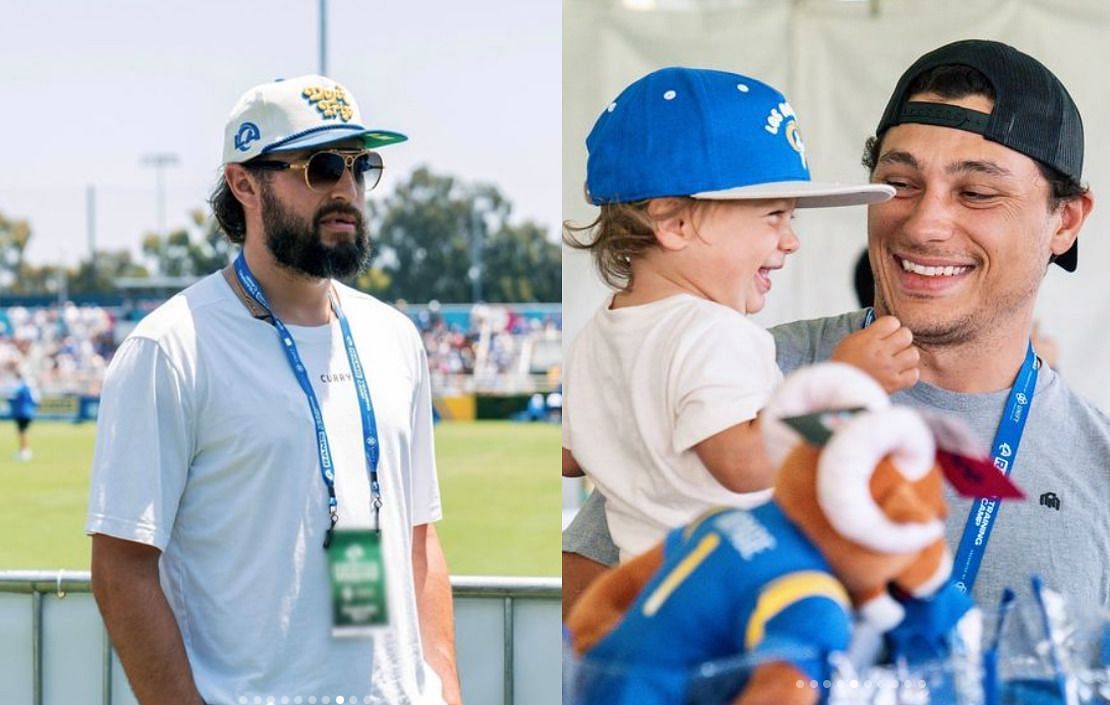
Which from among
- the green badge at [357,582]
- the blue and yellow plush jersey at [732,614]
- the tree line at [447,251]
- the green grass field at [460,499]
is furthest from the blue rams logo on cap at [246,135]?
the tree line at [447,251]

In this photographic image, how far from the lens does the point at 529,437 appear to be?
786 inches

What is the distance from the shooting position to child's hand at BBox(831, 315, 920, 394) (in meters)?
1.18

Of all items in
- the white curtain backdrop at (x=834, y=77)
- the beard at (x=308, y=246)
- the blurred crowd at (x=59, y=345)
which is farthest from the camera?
the blurred crowd at (x=59, y=345)

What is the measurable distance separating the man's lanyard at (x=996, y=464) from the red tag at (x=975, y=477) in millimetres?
10

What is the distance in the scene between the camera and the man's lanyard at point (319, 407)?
78.9 inches

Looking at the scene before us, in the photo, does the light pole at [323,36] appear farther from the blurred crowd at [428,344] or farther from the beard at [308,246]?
the beard at [308,246]

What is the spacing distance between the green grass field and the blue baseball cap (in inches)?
337

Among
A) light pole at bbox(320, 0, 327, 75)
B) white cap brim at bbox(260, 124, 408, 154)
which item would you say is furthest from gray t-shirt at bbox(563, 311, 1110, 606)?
light pole at bbox(320, 0, 327, 75)

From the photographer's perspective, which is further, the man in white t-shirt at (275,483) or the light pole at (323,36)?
the light pole at (323,36)

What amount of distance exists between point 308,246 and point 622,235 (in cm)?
102

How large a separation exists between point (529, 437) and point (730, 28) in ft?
61.4

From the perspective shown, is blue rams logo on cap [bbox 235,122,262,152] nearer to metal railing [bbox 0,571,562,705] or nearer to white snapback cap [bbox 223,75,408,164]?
white snapback cap [bbox 223,75,408,164]

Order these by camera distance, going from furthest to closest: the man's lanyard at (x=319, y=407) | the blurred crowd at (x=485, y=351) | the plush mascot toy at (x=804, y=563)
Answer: the blurred crowd at (x=485, y=351) < the man's lanyard at (x=319, y=407) < the plush mascot toy at (x=804, y=563)

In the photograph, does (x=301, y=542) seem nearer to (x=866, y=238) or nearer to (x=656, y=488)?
(x=656, y=488)
